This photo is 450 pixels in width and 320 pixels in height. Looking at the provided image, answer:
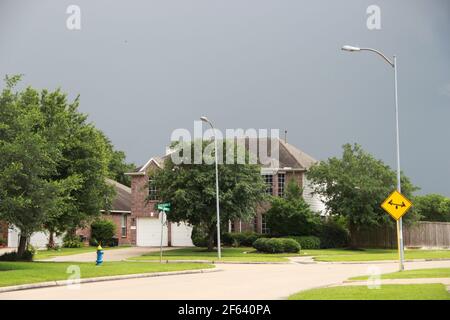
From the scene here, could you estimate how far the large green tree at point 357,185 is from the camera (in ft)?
143

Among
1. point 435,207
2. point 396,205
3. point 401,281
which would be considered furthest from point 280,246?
point 435,207

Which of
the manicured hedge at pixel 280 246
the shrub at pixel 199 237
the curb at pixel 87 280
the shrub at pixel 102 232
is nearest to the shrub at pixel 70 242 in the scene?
the shrub at pixel 102 232

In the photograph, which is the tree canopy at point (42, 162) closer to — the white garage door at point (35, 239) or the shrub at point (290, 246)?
the shrub at point (290, 246)

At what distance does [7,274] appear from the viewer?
20828 millimetres

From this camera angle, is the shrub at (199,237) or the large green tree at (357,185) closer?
the large green tree at (357,185)

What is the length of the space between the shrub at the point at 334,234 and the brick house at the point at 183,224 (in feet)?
6.97

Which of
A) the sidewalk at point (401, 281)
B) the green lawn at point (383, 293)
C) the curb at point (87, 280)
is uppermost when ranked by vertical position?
the green lawn at point (383, 293)

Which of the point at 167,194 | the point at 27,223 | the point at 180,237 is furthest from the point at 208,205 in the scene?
the point at 27,223

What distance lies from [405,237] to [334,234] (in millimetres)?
5801

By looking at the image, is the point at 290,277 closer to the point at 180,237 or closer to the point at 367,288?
the point at 367,288

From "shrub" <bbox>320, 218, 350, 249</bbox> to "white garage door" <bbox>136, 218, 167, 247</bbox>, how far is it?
1398 cm
